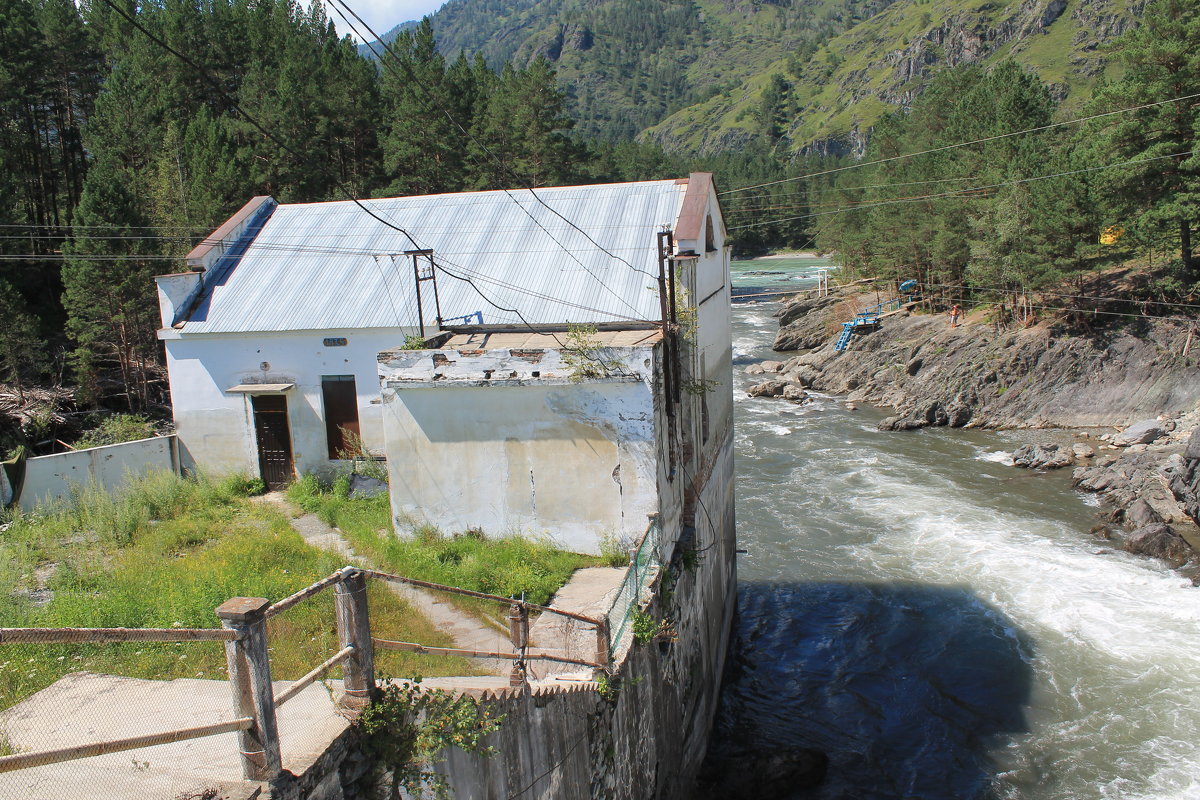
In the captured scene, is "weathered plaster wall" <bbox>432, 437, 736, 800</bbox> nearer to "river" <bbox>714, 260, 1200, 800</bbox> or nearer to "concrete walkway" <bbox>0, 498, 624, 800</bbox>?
"concrete walkway" <bbox>0, 498, 624, 800</bbox>

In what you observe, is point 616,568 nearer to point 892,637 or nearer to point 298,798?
point 298,798

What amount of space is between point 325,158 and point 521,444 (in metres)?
34.9

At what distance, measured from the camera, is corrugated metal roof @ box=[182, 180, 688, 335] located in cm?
1585

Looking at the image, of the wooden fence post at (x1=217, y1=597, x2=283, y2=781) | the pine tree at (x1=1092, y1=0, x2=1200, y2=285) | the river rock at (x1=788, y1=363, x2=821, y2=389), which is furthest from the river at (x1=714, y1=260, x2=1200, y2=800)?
the river rock at (x1=788, y1=363, x2=821, y2=389)

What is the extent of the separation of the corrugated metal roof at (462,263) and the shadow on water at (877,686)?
8338 mm

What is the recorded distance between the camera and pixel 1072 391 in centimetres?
3481

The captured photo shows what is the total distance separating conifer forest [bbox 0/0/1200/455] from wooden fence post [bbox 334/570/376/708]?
16017 mm

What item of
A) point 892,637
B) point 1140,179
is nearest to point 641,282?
point 892,637

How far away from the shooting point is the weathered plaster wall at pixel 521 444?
12016 millimetres

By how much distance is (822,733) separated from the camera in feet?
53.2

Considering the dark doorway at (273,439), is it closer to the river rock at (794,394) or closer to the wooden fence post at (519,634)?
the wooden fence post at (519,634)

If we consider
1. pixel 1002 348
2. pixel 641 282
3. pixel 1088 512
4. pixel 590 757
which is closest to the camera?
pixel 590 757

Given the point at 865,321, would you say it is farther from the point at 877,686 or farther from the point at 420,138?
the point at 877,686

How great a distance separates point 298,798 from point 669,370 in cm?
860
